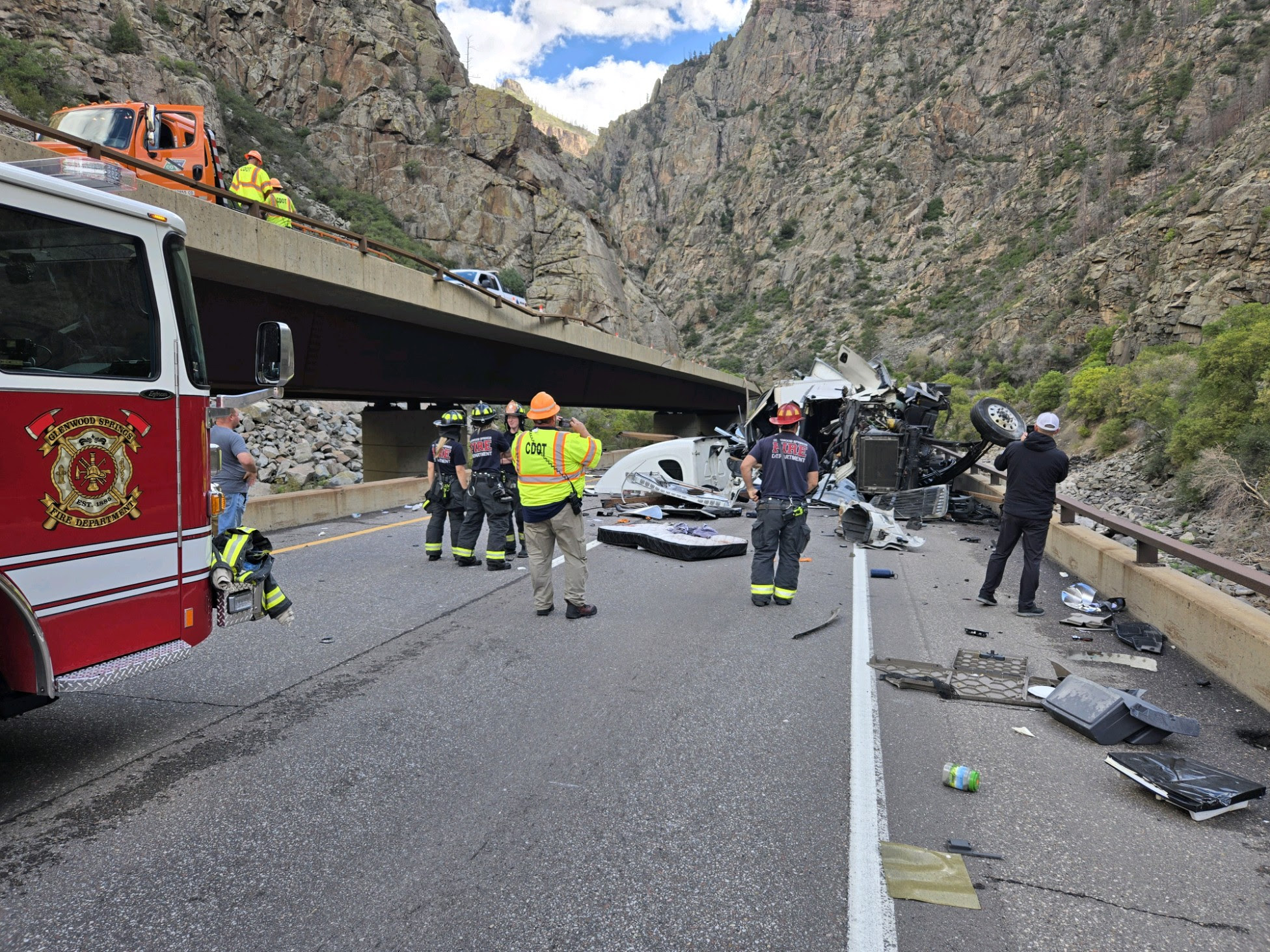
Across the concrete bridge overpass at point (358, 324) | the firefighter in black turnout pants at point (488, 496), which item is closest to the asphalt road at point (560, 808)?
the firefighter in black turnout pants at point (488, 496)

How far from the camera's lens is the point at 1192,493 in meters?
14.0

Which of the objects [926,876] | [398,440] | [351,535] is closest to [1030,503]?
[926,876]

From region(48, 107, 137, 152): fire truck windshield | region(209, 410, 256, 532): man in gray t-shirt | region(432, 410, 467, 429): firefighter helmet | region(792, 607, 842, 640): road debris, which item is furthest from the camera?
region(48, 107, 137, 152): fire truck windshield

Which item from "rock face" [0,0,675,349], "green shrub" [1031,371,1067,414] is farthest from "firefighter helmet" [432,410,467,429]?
"rock face" [0,0,675,349]

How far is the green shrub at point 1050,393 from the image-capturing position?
97.5 ft

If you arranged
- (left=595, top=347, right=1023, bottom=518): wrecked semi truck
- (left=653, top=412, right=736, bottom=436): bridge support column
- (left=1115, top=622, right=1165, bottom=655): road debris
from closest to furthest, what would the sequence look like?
(left=1115, top=622, right=1165, bottom=655): road debris → (left=595, top=347, right=1023, bottom=518): wrecked semi truck → (left=653, top=412, right=736, bottom=436): bridge support column

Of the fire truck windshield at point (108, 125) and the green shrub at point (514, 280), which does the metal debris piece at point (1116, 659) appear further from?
the green shrub at point (514, 280)

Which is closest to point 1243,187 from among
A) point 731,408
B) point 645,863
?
point 731,408

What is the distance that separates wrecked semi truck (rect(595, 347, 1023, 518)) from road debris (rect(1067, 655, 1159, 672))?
735 cm

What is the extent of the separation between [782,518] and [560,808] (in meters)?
4.49

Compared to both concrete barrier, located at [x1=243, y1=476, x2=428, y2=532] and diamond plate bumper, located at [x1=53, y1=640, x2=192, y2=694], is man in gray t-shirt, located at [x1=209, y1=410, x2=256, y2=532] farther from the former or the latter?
diamond plate bumper, located at [x1=53, y1=640, x2=192, y2=694]

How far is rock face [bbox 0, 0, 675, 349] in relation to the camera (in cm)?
4938

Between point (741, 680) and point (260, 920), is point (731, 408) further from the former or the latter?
point (260, 920)

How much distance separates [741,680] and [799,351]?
7636cm
